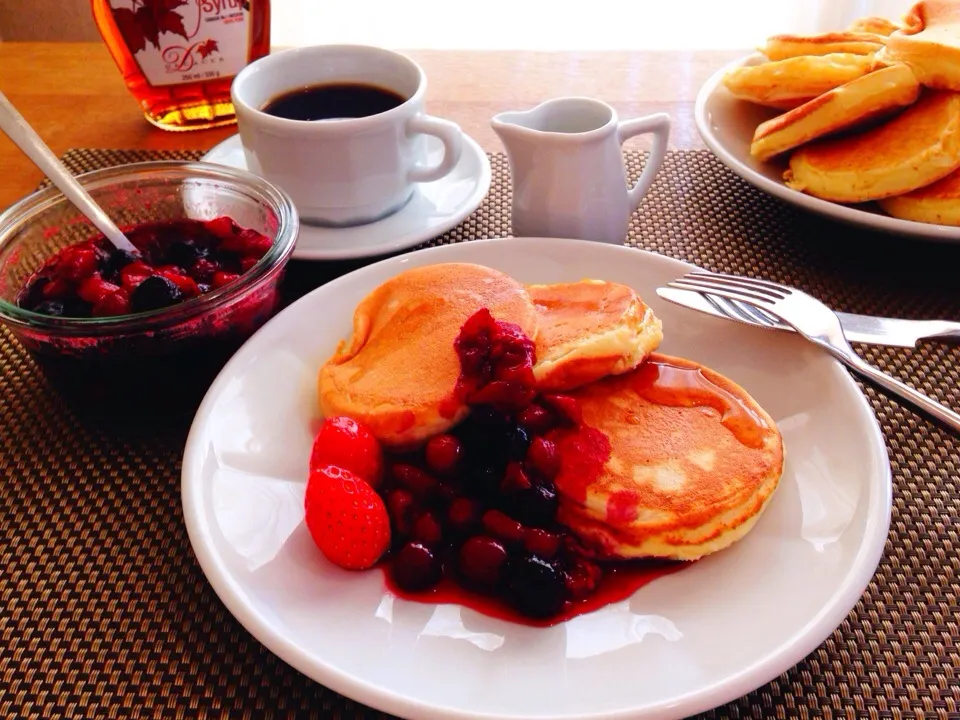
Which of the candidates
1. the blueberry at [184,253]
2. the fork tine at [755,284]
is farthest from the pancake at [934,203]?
the blueberry at [184,253]

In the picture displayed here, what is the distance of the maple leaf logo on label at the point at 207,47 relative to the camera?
1.85m

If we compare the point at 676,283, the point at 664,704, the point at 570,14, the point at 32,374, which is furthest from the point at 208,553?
the point at 570,14

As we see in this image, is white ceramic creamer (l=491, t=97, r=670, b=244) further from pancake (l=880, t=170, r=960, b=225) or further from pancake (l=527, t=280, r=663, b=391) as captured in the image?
pancake (l=880, t=170, r=960, b=225)

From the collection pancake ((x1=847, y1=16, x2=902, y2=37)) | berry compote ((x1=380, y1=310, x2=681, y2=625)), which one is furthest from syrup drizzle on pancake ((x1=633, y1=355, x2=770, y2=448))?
pancake ((x1=847, y1=16, x2=902, y2=37))

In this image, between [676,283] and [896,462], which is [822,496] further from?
[676,283]

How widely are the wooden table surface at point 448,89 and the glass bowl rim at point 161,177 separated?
1.68 ft

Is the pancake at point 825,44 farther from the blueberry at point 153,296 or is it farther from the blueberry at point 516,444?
the blueberry at point 153,296

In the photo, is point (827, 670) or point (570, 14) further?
point (570, 14)

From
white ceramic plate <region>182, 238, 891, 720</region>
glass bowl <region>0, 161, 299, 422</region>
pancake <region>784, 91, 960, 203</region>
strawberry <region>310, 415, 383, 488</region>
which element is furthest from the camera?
pancake <region>784, 91, 960, 203</region>

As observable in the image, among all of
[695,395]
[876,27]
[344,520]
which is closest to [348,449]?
[344,520]

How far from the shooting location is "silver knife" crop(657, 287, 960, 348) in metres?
1.20

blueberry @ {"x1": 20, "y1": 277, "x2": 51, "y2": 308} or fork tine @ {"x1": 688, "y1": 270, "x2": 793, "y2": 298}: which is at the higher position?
fork tine @ {"x1": 688, "y1": 270, "x2": 793, "y2": 298}

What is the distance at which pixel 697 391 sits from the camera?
44.1 inches

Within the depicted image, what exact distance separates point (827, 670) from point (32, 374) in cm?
130
